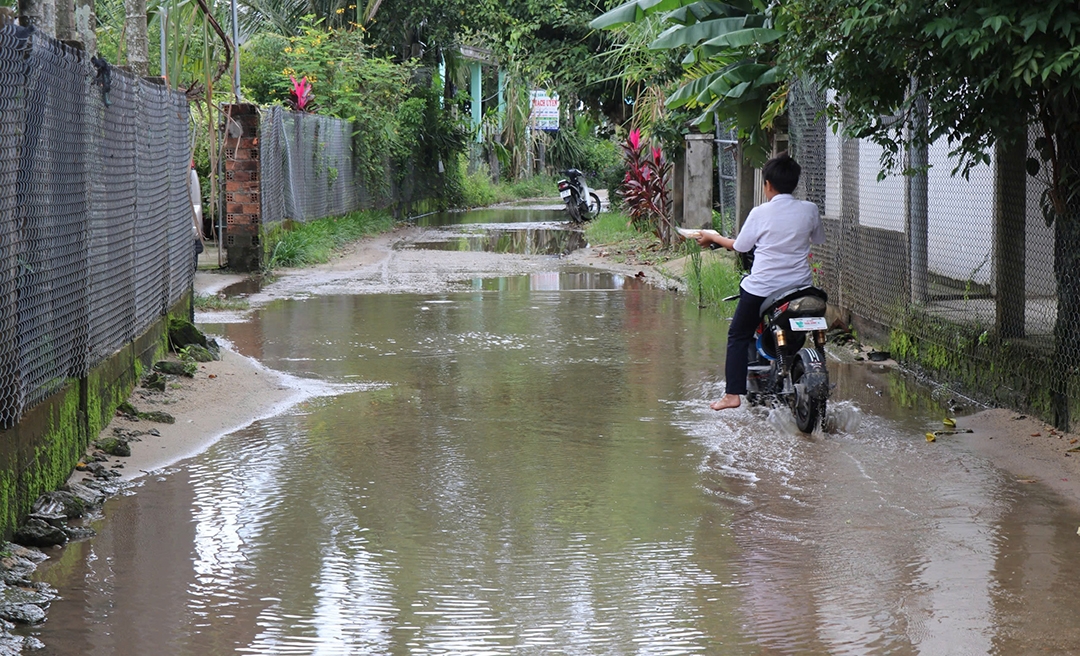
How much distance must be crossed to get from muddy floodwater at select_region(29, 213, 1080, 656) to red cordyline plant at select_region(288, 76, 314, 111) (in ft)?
47.7

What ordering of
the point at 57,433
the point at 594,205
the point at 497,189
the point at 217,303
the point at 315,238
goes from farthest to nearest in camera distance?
the point at 497,189, the point at 594,205, the point at 315,238, the point at 217,303, the point at 57,433

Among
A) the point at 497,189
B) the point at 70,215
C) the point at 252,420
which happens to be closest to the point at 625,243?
the point at 252,420

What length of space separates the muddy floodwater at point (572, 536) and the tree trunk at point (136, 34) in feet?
15.9

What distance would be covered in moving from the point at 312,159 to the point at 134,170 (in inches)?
532

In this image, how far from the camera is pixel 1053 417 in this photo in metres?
7.61

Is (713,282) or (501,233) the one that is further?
(501,233)

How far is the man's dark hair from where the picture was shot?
316 inches

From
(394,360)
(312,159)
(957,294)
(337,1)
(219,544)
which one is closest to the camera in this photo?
(219,544)

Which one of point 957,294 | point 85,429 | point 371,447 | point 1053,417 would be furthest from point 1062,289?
point 85,429

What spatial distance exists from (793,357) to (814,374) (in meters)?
0.42

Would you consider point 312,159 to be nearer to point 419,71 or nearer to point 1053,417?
point 419,71

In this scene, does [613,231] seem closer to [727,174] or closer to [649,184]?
[649,184]

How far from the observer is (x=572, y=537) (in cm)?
575

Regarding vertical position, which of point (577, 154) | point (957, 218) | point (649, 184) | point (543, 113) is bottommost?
point (957, 218)
